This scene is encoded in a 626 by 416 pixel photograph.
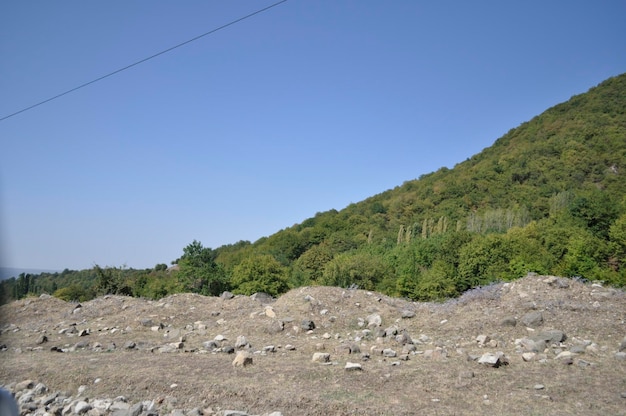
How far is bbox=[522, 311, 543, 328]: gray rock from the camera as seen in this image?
1005cm

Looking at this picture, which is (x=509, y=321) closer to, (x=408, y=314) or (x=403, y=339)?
→ (x=403, y=339)

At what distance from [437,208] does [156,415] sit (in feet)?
298

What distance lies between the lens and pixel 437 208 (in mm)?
91125

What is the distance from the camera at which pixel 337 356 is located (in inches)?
353

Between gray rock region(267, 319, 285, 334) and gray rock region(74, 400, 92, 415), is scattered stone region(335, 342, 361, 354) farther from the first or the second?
gray rock region(74, 400, 92, 415)

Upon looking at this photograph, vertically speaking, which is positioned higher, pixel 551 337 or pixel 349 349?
pixel 349 349

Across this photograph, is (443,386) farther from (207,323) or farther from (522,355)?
(207,323)

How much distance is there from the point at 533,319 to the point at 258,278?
28982 millimetres

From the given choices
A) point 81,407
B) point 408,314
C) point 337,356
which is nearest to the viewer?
point 81,407

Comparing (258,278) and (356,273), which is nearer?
(258,278)

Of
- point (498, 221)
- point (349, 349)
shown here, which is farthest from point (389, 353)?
point (498, 221)

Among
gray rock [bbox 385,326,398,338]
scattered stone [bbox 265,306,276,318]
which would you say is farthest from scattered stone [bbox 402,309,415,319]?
scattered stone [bbox 265,306,276,318]

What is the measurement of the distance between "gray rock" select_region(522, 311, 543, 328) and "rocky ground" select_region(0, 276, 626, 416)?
3 centimetres

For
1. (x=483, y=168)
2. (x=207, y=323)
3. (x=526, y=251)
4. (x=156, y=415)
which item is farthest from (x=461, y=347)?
(x=483, y=168)
